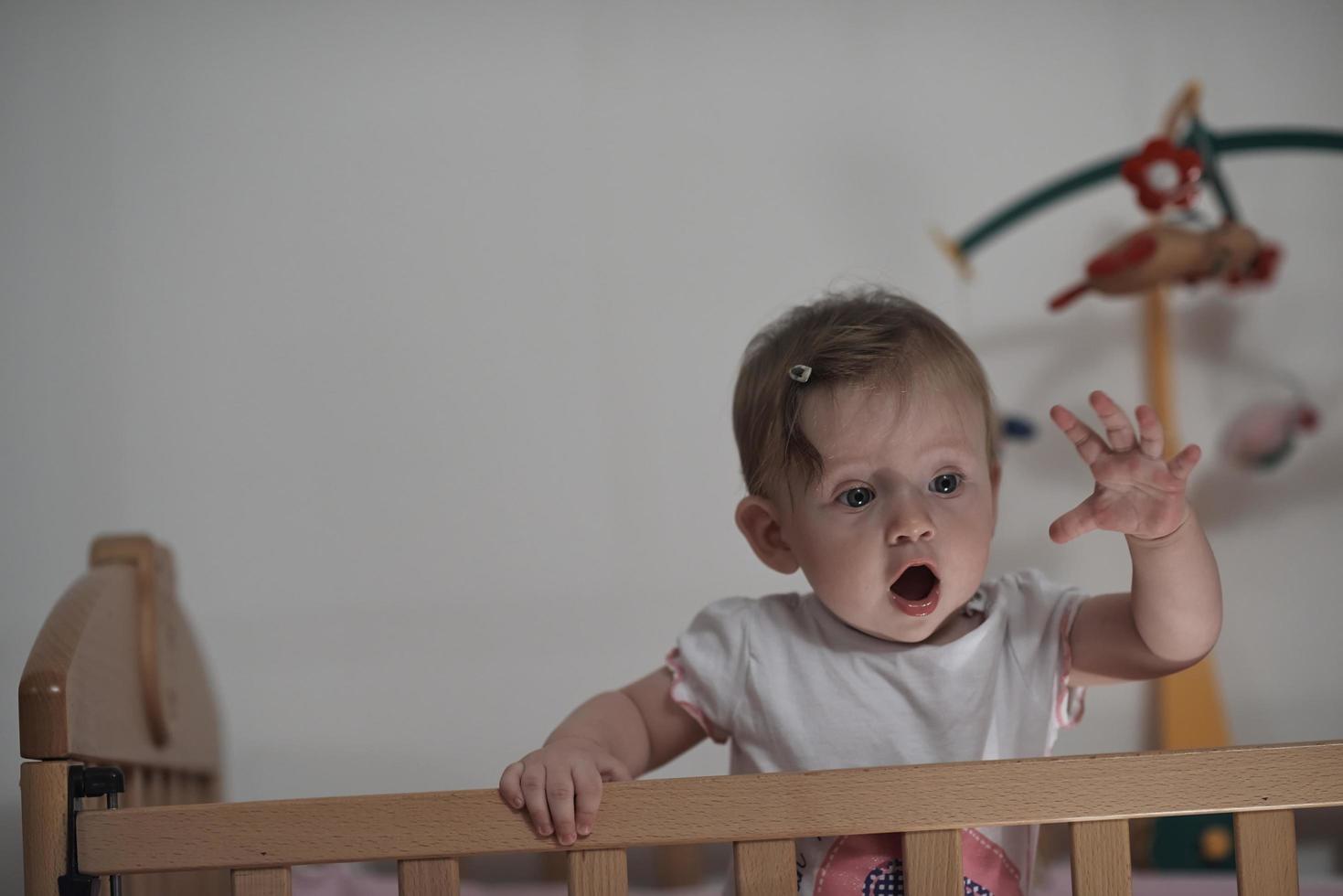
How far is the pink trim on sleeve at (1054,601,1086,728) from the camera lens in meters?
0.93

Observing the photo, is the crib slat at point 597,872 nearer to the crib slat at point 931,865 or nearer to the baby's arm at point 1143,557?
the crib slat at point 931,865

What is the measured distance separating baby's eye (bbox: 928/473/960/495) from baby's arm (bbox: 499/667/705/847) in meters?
0.26

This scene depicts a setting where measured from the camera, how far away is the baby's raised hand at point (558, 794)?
0.70 metres

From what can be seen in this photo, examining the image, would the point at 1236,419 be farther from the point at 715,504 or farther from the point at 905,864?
the point at 905,864

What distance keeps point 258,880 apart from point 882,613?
43 cm

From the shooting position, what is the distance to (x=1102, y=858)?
2.27ft

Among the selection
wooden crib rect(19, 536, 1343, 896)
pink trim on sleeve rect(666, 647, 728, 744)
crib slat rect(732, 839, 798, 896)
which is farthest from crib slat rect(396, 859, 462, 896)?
pink trim on sleeve rect(666, 647, 728, 744)

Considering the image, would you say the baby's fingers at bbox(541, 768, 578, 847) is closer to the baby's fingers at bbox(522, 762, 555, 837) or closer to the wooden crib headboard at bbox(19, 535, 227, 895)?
the baby's fingers at bbox(522, 762, 555, 837)

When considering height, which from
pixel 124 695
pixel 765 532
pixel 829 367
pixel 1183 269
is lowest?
pixel 124 695

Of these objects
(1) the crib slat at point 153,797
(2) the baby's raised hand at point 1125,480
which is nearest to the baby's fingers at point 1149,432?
(2) the baby's raised hand at point 1125,480

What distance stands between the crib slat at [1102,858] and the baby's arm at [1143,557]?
17cm

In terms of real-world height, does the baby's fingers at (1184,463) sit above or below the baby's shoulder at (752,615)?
above

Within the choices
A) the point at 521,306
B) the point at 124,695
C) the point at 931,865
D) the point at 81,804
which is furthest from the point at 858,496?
the point at 521,306

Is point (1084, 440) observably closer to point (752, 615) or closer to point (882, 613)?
point (882, 613)
